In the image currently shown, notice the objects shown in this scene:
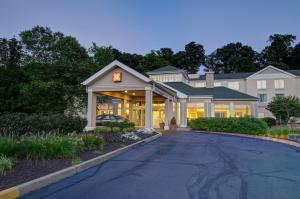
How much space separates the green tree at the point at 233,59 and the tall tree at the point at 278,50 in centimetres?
299

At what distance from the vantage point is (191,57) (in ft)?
250

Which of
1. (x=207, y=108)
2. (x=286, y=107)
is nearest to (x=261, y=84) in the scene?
(x=286, y=107)

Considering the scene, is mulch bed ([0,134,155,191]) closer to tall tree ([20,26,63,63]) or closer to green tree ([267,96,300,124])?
tall tree ([20,26,63,63])

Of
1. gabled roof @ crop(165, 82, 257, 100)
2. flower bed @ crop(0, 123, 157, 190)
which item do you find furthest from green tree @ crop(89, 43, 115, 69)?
flower bed @ crop(0, 123, 157, 190)

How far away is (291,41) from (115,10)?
220 feet

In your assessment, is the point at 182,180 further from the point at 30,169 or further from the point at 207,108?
the point at 207,108

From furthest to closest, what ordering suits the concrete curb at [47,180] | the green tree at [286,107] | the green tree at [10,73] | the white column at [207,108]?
the green tree at [286,107], the white column at [207,108], the green tree at [10,73], the concrete curb at [47,180]

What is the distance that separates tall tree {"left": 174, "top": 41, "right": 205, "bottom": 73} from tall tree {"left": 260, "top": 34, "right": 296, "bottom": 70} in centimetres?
1899

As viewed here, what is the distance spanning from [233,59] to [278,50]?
14000 mm

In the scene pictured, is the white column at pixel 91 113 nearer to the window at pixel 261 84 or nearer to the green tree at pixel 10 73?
the green tree at pixel 10 73

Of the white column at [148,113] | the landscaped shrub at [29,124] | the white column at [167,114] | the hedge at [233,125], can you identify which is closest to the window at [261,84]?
the hedge at [233,125]

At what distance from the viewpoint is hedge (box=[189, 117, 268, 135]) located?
1889 centimetres

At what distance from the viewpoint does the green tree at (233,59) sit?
232 feet

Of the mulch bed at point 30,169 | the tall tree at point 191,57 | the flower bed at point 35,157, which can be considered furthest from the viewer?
the tall tree at point 191,57
